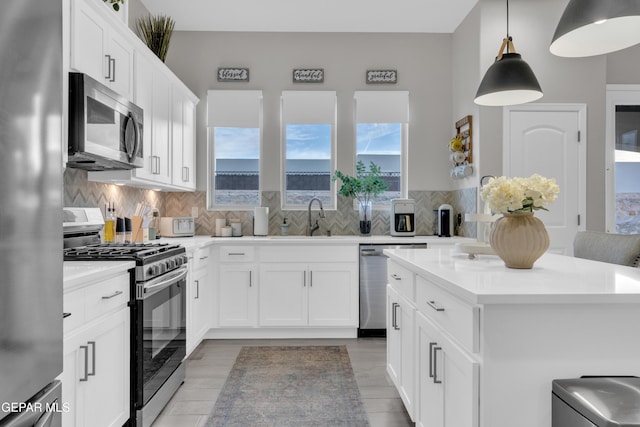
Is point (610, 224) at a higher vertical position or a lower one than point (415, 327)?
higher

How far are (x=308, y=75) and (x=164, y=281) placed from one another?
291cm

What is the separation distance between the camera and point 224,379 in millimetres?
2922

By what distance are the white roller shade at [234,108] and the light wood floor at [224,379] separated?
2.23 m

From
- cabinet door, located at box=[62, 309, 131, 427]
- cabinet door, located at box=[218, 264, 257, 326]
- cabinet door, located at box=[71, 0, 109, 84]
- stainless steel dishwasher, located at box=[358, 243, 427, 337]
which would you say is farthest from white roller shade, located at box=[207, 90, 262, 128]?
cabinet door, located at box=[62, 309, 131, 427]

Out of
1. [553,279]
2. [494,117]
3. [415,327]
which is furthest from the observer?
[494,117]

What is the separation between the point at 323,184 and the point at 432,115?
4.57ft

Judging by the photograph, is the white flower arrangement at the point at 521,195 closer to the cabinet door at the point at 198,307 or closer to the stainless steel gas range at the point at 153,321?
the stainless steel gas range at the point at 153,321

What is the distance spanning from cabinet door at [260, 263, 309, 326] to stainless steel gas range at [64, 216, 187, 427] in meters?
1.14

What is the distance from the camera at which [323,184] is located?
459cm

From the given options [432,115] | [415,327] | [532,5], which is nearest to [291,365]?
[415,327]

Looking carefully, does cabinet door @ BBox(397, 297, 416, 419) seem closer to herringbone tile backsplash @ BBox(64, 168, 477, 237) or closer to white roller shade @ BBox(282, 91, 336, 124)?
herringbone tile backsplash @ BBox(64, 168, 477, 237)

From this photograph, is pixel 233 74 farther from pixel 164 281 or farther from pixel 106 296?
pixel 106 296

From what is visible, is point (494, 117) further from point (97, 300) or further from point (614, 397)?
point (97, 300)

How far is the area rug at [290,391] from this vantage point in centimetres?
233
